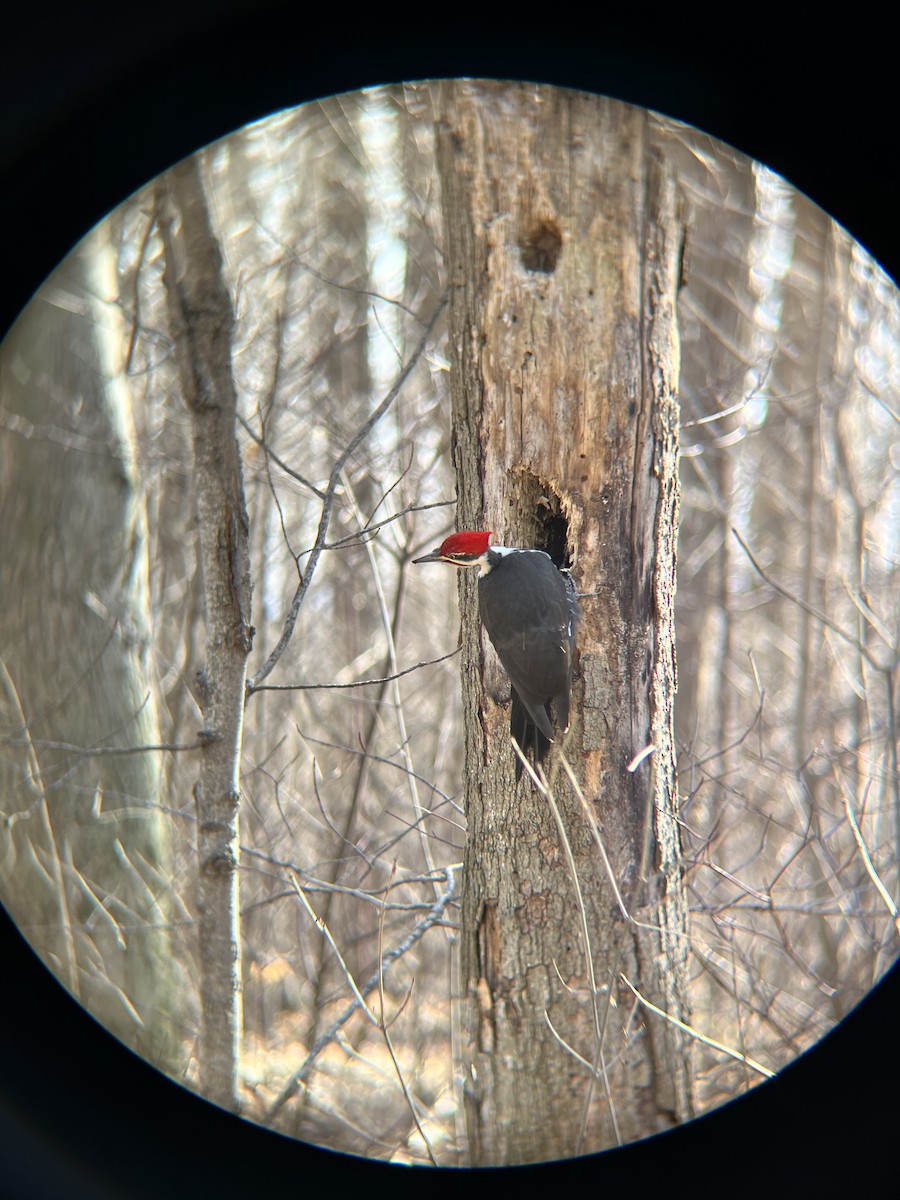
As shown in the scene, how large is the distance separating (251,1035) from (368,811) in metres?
1.63

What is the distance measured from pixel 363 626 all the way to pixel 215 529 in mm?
3126

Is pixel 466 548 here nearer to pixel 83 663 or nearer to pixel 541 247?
pixel 541 247

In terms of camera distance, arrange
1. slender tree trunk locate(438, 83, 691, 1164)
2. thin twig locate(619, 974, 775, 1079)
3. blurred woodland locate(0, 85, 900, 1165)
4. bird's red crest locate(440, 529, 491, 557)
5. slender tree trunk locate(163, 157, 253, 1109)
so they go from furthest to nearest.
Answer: blurred woodland locate(0, 85, 900, 1165)
bird's red crest locate(440, 529, 491, 557)
slender tree trunk locate(438, 83, 691, 1164)
slender tree trunk locate(163, 157, 253, 1109)
thin twig locate(619, 974, 775, 1079)

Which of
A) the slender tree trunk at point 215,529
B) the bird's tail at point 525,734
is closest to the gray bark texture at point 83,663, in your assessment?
the slender tree trunk at point 215,529

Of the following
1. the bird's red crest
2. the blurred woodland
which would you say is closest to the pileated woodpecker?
the bird's red crest

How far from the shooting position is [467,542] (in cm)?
261

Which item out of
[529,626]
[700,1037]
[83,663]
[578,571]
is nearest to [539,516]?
[578,571]

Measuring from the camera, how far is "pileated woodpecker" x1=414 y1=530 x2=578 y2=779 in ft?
7.98

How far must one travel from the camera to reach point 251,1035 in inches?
205

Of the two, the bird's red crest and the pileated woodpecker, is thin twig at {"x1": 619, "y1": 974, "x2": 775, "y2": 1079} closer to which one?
the pileated woodpecker

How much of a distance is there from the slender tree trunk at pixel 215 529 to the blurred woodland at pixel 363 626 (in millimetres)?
91

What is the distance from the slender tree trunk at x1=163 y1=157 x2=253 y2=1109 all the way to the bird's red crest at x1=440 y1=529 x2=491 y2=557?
68cm

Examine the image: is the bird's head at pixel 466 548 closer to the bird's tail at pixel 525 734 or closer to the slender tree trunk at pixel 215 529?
the bird's tail at pixel 525 734

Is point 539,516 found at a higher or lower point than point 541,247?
lower
